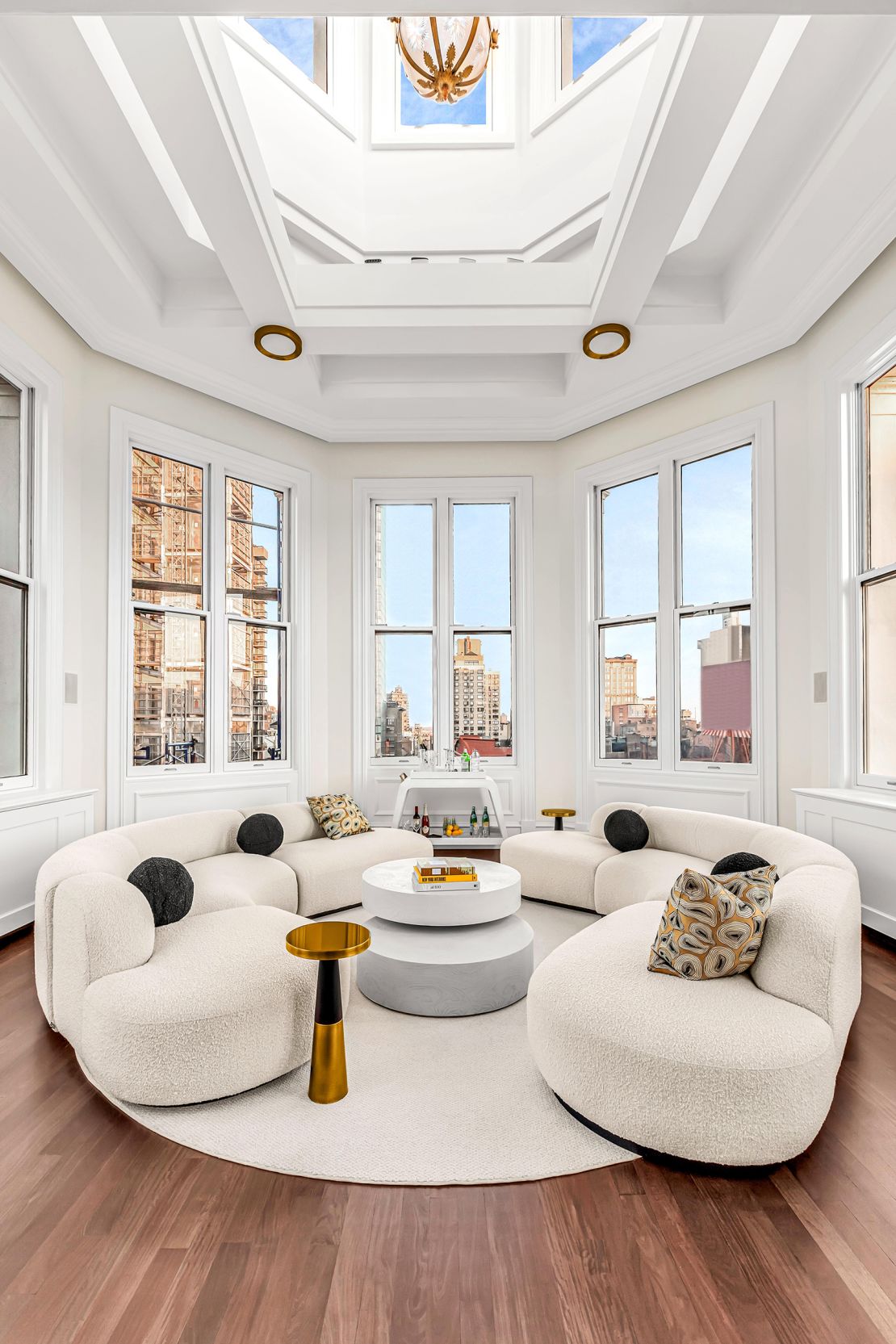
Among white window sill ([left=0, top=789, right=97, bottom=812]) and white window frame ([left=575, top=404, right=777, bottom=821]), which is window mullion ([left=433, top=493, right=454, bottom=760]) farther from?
white window sill ([left=0, top=789, right=97, bottom=812])

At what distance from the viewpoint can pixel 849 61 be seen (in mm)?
2771

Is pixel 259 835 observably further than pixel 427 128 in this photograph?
No

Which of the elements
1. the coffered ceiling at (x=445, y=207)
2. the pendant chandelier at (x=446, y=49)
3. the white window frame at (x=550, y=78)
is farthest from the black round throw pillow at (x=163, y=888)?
the white window frame at (x=550, y=78)

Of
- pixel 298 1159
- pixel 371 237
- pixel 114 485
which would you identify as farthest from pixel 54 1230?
pixel 371 237

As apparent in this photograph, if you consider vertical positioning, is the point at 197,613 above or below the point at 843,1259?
above

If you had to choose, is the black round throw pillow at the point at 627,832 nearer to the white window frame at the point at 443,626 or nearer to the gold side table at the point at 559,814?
the gold side table at the point at 559,814

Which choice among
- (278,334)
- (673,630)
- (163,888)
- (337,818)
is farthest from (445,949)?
(278,334)

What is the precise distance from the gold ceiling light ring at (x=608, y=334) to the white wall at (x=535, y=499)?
84 cm

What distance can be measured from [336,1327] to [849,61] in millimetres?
4288

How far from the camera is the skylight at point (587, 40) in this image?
4.03 metres

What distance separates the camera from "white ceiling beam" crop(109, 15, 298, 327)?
2535 mm

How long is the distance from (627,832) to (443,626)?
2.50m

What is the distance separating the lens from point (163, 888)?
269cm

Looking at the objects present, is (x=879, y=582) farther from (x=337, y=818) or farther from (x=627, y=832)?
(x=337, y=818)
